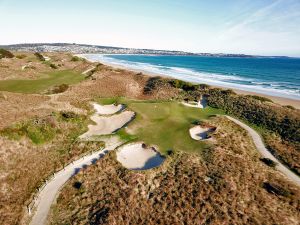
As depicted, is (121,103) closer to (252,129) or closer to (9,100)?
(9,100)

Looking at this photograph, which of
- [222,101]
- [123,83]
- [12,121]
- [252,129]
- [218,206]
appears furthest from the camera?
[123,83]

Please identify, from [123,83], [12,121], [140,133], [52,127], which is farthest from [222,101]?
[12,121]

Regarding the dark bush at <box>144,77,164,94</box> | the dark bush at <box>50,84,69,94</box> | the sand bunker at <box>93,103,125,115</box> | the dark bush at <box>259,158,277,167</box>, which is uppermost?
the dark bush at <box>259,158,277,167</box>

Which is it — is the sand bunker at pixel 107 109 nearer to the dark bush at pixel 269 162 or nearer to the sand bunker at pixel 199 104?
the sand bunker at pixel 199 104

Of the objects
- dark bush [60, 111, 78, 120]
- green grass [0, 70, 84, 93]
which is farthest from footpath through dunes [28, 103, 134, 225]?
green grass [0, 70, 84, 93]

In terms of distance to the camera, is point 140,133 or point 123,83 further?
point 123,83

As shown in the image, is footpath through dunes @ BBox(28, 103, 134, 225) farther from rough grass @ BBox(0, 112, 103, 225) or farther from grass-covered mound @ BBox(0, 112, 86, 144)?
grass-covered mound @ BBox(0, 112, 86, 144)

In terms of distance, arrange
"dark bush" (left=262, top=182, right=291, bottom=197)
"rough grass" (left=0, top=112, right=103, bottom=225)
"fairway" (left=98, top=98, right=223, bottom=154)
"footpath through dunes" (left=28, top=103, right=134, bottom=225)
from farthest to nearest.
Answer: "fairway" (left=98, top=98, right=223, bottom=154)
"dark bush" (left=262, top=182, right=291, bottom=197)
"rough grass" (left=0, top=112, right=103, bottom=225)
"footpath through dunes" (left=28, top=103, right=134, bottom=225)

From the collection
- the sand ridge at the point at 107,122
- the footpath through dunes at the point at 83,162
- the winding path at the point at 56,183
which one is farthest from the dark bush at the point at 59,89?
the winding path at the point at 56,183
